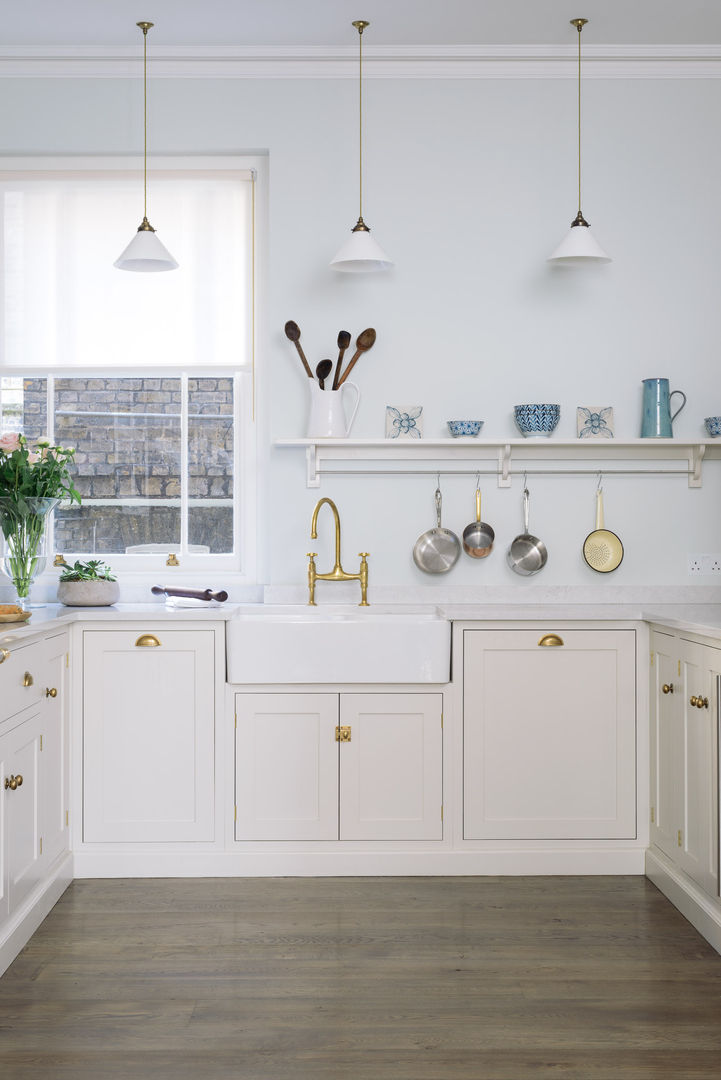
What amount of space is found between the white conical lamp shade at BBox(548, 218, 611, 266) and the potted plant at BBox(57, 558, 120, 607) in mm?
1917

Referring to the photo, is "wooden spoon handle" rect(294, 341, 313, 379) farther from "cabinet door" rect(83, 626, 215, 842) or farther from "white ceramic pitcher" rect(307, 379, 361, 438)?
"cabinet door" rect(83, 626, 215, 842)

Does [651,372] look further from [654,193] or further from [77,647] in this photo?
[77,647]

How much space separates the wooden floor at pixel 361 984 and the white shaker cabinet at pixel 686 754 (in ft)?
0.69

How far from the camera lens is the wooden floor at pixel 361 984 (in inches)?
85.3

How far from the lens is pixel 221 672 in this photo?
3.31 metres

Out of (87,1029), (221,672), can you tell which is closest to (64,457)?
(221,672)

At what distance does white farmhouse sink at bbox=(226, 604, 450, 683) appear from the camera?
329 cm

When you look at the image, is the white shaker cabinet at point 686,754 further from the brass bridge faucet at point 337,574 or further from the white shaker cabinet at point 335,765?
the brass bridge faucet at point 337,574

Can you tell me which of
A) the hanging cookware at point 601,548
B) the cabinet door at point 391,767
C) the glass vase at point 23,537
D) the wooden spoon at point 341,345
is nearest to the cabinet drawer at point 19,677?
the glass vase at point 23,537

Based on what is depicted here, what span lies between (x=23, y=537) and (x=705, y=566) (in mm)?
2472

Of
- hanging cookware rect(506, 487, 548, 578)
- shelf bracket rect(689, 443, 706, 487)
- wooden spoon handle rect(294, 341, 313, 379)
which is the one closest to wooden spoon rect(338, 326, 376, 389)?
wooden spoon handle rect(294, 341, 313, 379)

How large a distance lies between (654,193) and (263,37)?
1545mm

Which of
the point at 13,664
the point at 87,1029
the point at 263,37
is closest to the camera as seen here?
the point at 87,1029

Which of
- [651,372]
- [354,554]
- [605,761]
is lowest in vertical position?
[605,761]
